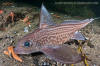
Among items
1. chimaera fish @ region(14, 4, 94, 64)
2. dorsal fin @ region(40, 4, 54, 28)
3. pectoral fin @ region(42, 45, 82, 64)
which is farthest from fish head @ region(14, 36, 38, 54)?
dorsal fin @ region(40, 4, 54, 28)

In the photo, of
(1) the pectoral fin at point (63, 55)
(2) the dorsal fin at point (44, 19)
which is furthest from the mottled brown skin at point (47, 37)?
(1) the pectoral fin at point (63, 55)

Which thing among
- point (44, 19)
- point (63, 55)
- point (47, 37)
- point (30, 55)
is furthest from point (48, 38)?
point (63, 55)

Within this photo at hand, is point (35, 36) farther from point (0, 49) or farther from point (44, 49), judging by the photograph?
point (0, 49)

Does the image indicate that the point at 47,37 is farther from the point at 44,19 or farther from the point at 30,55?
the point at 30,55

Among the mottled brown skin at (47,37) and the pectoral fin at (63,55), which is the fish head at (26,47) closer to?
the mottled brown skin at (47,37)

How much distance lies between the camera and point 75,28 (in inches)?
131

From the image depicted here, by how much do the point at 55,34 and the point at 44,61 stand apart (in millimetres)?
741

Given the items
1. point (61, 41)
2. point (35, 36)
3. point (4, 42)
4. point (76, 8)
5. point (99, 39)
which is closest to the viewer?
point (35, 36)

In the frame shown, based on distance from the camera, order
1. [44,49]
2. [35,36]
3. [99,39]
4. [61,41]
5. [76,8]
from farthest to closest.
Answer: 1. [76,8]
2. [99,39]
3. [61,41]
4. [35,36]
5. [44,49]

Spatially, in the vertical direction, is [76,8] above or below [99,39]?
above

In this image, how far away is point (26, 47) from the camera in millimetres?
2895

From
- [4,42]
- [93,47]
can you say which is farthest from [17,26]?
[93,47]

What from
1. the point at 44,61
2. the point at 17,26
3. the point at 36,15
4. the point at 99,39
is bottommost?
the point at 44,61

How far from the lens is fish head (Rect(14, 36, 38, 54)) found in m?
2.89
